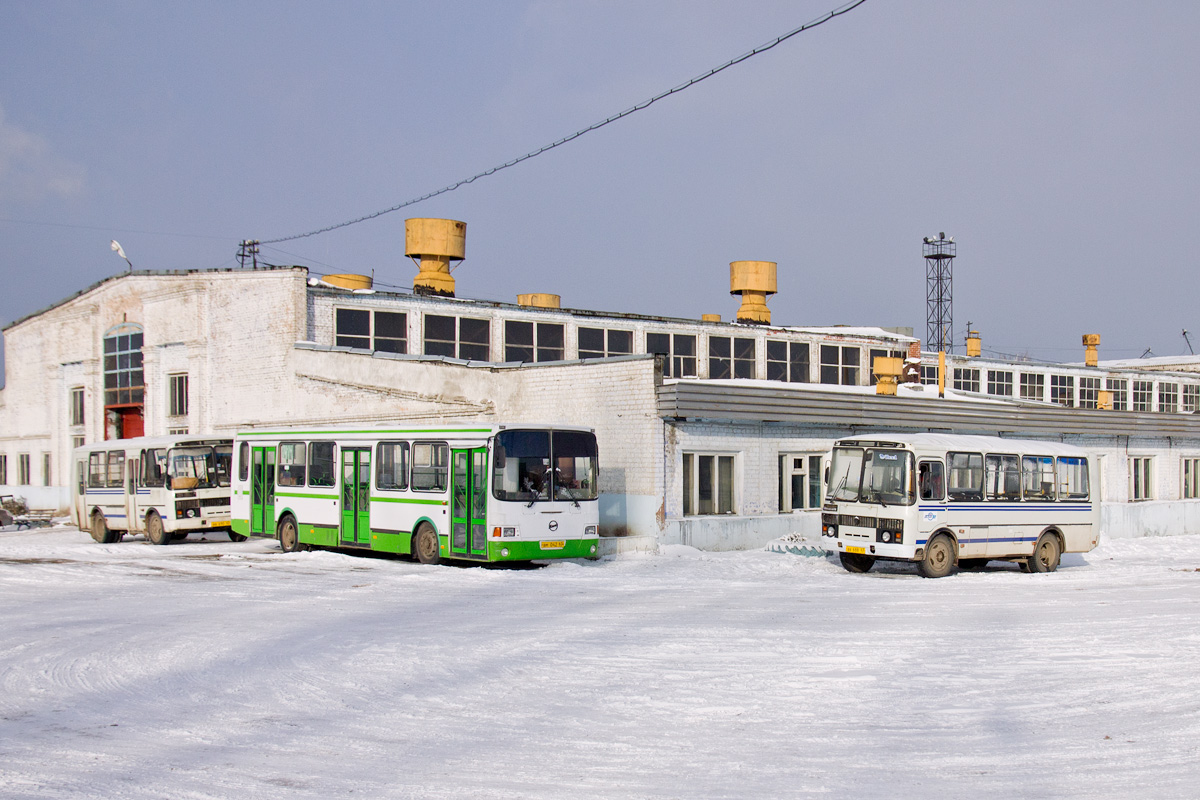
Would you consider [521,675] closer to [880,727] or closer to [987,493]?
[880,727]

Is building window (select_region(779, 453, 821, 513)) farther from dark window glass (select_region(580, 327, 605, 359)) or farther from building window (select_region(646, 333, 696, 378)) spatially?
dark window glass (select_region(580, 327, 605, 359))

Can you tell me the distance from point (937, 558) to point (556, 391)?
1002cm

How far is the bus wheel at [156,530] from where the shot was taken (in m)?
29.8

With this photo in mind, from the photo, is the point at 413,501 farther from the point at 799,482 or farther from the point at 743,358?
the point at 743,358

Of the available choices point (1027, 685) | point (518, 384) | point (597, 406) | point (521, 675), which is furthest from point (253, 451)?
→ point (1027, 685)

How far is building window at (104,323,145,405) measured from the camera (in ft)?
138

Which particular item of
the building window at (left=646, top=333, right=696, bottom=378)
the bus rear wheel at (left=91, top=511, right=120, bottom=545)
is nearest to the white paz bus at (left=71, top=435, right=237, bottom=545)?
the bus rear wheel at (left=91, top=511, right=120, bottom=545)

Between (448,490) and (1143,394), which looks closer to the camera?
(448,490)

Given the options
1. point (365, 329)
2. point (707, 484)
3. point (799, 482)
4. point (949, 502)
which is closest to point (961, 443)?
point (949, 502)

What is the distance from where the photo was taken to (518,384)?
A: 28844mm

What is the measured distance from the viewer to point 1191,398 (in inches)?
2594

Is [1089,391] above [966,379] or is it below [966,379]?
below

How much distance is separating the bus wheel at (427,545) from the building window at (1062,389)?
144 feet

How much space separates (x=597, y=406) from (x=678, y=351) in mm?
15259
